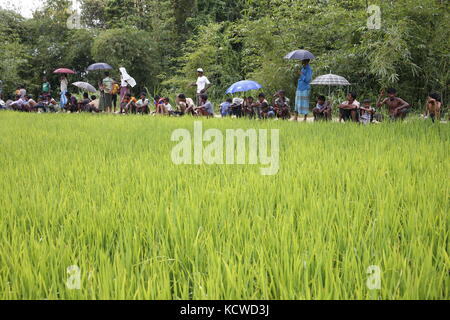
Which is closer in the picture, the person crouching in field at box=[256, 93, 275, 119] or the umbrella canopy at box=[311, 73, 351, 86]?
the umbrella canopy at box=[311, 73, 351, 86]

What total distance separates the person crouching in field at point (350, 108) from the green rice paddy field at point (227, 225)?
2.96 meters

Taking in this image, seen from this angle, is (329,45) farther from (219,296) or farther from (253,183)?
(219,296)

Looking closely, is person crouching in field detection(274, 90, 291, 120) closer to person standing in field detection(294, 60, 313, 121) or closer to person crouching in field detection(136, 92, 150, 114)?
person standing in field detection(294, 60, 313, 121)

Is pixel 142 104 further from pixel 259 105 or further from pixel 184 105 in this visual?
pixel 259 105

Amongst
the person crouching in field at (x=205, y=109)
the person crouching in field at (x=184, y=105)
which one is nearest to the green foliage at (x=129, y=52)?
the person crouching in field at (x=184, y=105)

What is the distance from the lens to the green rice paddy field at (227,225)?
1.30 metres

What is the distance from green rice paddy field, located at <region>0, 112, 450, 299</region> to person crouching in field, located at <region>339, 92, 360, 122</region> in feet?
9.70

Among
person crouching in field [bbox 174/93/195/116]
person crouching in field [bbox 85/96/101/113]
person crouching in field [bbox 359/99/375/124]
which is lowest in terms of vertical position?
person crouching in field [bbox 359/99/375/124]

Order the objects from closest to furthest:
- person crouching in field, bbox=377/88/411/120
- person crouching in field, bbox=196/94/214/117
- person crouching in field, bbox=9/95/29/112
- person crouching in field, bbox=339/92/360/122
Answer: person crouching in field, bbox=377/88/411/120 → person crouching in field, bbox=339/92/360/122 → person crouching in field, bbox=196/94/214/117 → person crouching in field, bbox=9/95/29/112

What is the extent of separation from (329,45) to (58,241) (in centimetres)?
1016
